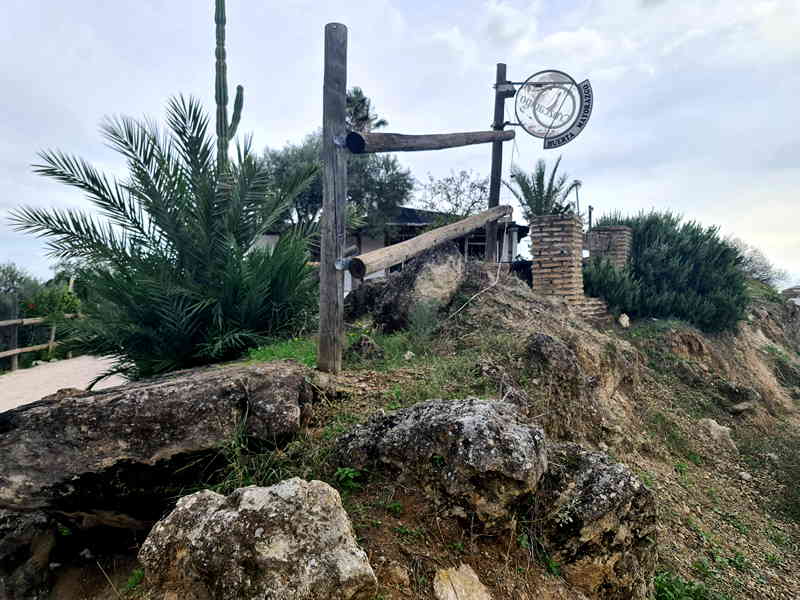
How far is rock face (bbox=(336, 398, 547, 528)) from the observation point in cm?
227

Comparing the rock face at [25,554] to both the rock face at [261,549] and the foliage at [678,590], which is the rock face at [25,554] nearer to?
the rock face at [261,549]

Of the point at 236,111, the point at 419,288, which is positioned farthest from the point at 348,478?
the point at 236,111

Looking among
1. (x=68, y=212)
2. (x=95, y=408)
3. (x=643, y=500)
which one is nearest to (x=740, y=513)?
(x=643, y=500)

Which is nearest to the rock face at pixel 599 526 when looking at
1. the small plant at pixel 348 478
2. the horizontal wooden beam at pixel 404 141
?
the small plant at pixel 348 478

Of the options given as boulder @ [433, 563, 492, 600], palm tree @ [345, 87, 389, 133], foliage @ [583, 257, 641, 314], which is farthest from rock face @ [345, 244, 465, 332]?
palm tree @ [345, 87, 389, 133]

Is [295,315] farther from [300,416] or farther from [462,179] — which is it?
[462,179]

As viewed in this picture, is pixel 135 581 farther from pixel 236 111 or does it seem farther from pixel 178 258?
pixel 236 111

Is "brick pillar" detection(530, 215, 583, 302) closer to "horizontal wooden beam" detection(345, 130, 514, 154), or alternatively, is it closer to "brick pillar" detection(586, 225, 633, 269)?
"brick pillar" detection(586, 225, 633, 269)

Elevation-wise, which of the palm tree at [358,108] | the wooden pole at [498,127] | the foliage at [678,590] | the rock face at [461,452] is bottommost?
the foliage at [678,590]

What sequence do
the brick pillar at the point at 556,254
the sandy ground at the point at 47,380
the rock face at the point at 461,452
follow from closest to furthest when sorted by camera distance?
the rock face at the point at 461,452
the sandy ground at the point at 47,380
the brick pillar at the point at 556,254

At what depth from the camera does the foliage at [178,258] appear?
5250 millimetres

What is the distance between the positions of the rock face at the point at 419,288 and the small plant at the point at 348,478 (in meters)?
2.76

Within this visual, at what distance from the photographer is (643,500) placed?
2.63 metres

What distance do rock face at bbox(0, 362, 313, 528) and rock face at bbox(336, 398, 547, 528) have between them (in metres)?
0.58
